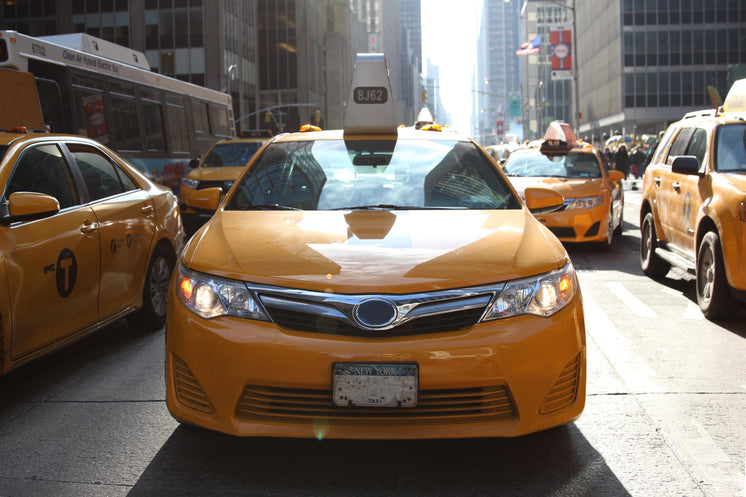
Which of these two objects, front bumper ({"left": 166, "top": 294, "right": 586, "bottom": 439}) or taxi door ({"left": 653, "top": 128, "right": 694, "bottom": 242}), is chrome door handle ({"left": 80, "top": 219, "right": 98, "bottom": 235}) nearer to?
front bumper ({"left": 166, "top": 294, "right": 586, "bottom": 439})

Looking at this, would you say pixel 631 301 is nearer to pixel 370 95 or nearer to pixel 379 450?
pixel 370 95

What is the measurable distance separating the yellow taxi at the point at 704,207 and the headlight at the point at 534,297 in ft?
11.3

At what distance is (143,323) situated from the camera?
21.3 ft

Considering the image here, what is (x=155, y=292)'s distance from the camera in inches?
260

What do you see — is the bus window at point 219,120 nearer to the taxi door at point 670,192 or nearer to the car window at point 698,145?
the taxi door at point 670,192

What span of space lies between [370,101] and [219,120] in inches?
665

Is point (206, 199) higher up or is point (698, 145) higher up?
point (698, 145)

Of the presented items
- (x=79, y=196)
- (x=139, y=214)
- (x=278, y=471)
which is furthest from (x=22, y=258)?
(x=278, y=471)

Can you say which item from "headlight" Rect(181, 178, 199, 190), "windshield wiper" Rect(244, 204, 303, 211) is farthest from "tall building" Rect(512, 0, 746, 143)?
"windshield wiper" Rect(244, 204, 303, 211)

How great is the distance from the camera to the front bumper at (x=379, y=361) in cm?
318

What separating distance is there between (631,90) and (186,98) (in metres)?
62.6

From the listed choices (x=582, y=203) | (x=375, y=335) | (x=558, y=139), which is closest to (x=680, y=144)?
(x=582, y=203)

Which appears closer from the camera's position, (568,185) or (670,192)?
(670,192)

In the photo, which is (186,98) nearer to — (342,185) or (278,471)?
(342,185)
